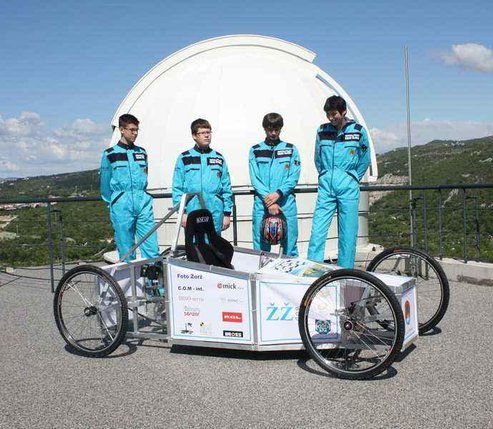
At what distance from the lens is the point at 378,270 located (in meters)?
5.12

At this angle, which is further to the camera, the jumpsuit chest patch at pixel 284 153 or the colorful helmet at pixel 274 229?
the jumpsuit chest patch at pixel 284 153

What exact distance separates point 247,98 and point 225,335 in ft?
22.1

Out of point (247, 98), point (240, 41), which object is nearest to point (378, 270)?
point (247, 98)

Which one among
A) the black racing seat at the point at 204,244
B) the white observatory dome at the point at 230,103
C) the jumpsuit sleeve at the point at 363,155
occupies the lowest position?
the black racing seat at the point at 204,244

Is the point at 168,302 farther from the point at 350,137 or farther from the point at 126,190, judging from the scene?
the point at 350,137

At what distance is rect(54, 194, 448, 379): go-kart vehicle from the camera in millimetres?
3912

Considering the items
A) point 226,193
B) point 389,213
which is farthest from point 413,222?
point 226,193

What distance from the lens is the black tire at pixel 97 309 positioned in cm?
442

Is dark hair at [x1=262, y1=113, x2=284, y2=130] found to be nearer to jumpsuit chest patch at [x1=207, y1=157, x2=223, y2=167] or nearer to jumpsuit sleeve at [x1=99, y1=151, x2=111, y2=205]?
jumpsuit chest patch at [x1=207, y1=157, x2=223, y2=167]

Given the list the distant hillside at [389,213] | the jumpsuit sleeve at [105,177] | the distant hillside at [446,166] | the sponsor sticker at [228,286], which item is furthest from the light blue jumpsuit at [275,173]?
the distant hillside at [446,166]

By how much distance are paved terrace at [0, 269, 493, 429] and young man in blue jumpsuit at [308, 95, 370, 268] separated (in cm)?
114

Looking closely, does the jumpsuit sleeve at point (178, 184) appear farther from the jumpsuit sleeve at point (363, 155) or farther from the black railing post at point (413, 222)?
the black railing post at point (413, 222)

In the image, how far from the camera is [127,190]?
232 inches

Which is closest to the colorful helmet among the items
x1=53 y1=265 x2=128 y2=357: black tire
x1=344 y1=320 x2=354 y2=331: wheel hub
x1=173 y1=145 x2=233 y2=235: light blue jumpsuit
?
x1=173 y1=145 x2=233 y2=235: light blue jumpsuit
